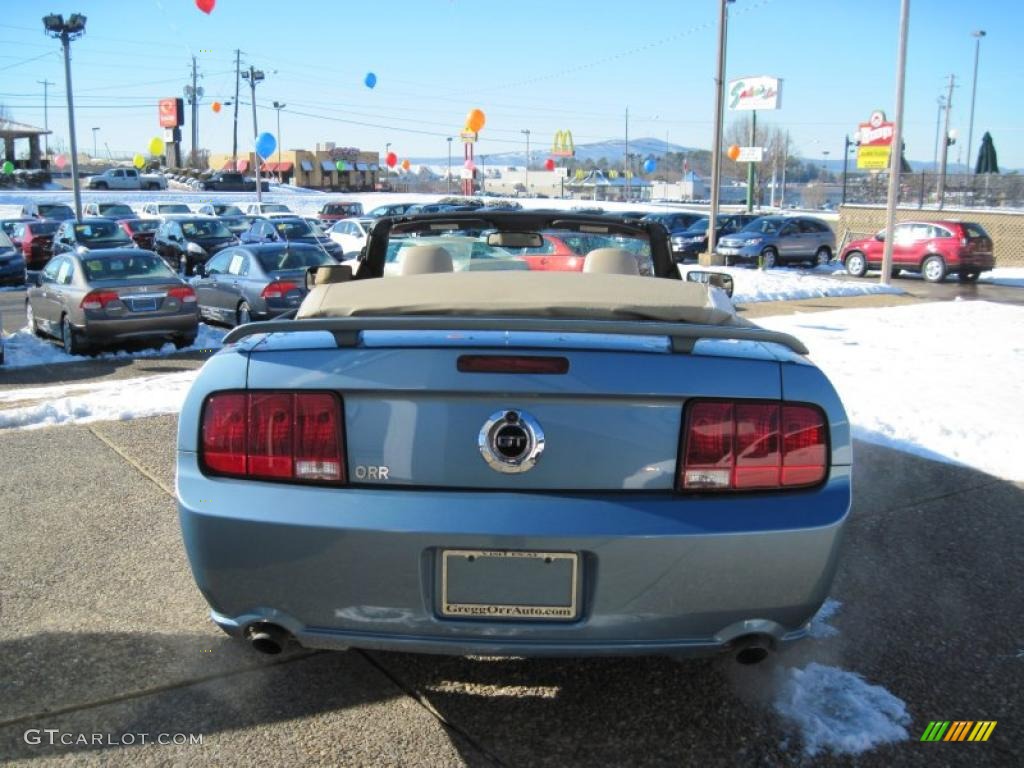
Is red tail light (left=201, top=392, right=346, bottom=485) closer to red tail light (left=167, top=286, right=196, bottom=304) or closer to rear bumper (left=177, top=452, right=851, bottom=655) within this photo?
rear bumper (left=177, top=452, right=851, bottom=655)

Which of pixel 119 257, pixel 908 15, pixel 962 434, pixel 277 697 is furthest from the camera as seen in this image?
pixel 908 15

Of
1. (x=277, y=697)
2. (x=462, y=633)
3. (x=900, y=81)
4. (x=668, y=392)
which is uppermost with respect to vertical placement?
(x=900, y=81)

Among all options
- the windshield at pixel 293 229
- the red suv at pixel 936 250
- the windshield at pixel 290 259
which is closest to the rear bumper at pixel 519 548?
the windshield at pixel 290 259

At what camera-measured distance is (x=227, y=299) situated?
14477 mm

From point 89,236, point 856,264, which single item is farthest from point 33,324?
point 856,264

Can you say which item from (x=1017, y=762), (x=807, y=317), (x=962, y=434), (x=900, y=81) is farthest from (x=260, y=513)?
(x=900, y=81)

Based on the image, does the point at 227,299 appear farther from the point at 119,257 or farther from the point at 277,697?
the point at 277,697

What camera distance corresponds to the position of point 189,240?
2575cm

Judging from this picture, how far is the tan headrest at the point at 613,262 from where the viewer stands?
457 centimetres

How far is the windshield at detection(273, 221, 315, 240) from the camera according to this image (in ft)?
90.2

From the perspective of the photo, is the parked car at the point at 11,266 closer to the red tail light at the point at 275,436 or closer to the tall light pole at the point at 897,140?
the tall light pole at the point at 897,140

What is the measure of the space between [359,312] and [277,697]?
4.48ft

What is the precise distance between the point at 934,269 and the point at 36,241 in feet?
83.6

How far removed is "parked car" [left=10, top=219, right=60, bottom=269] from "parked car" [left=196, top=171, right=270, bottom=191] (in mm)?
49705
